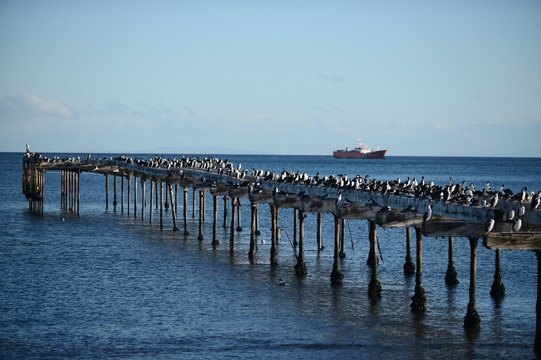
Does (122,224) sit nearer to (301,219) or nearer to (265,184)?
(265,184)

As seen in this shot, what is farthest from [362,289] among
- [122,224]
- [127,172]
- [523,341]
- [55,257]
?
[127,172]

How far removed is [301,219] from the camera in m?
47.8

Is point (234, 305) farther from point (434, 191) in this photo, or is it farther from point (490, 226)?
point (490, 226)

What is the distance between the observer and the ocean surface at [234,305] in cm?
3328

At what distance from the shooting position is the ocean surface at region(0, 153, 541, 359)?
109ft

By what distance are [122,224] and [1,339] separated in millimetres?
43514

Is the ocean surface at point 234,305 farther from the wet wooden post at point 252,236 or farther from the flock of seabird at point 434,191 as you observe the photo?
the flock of seabird at point 434,191

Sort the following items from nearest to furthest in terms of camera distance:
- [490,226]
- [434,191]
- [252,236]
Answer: [490,226], [434,191], [252,236]

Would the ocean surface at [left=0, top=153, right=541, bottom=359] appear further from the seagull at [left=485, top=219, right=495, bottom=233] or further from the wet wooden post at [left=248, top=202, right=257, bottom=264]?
the seagull at [left=485, top=219, right=495, bottom=233]

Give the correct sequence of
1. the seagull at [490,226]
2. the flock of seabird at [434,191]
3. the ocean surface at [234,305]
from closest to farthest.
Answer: the seagull at [490,226], the ocean surface at [234,305], the flock of seabird at [434,191]

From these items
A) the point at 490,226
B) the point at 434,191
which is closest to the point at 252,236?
the point at 434,191

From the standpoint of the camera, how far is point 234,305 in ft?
134

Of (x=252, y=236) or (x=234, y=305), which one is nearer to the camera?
(x=234, y=305)

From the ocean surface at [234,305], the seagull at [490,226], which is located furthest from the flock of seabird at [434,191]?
the ocean surface at [234,305]
